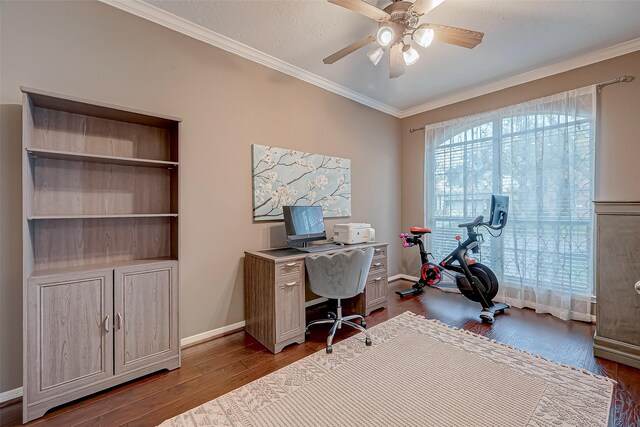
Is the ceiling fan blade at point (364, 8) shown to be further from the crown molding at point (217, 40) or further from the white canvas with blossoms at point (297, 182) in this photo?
the white canvas with blossoms at point (297, 182)

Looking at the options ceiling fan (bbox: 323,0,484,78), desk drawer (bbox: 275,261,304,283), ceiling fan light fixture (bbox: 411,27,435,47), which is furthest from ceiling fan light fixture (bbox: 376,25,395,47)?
desk drawer (bbox: 275,261,304,283)

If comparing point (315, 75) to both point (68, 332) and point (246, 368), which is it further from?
point (68, 332)

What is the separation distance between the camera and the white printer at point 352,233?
315 cm

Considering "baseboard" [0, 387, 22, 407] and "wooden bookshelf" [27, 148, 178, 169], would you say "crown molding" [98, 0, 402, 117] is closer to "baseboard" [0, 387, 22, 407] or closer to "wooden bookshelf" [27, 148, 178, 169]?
"wooden bookshelf" [27, 148, 178, 169]

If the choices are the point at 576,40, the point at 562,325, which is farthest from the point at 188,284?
the point at 576,40

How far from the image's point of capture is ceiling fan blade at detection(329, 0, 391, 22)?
1.71 meters

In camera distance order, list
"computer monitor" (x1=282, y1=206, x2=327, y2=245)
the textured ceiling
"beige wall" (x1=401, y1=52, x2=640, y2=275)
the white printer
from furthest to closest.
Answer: the white printer, "computer monitor" (x1=282, y1=206, x2=327, y2=245), "beige wall" (x1=401, y1=52, x2=640, y2=275), the textured ceiling

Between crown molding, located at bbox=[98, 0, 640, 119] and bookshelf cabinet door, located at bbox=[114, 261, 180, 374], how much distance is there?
6.62 feet

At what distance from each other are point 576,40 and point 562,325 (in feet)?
9.43

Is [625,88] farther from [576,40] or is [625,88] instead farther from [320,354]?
[320,354]

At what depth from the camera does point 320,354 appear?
2.24 meters

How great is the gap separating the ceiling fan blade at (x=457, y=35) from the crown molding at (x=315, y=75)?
1.60m

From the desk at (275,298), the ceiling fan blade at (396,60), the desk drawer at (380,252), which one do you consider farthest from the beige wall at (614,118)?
the desk at (275,298)

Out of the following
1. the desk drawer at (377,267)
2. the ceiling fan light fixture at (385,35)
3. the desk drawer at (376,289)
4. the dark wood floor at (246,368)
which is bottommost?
the dark wood floor at (246,368)
